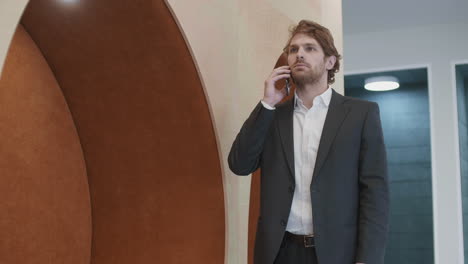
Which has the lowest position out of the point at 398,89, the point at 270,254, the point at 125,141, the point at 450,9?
the point at 270,254

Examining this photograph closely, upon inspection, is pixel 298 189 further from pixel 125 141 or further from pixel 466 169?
pixel 466 169

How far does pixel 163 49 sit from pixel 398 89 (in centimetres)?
469

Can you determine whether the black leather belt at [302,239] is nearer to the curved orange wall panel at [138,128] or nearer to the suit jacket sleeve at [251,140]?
the suit jacket sleeve at [251,140]

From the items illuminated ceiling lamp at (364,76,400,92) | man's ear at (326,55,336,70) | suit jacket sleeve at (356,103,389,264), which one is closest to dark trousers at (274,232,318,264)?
suit jacket sleeve at (356,103,389,264)

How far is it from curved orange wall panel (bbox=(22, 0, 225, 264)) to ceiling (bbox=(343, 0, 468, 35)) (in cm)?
348

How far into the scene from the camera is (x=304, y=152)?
2090mm

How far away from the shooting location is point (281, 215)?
201 cm

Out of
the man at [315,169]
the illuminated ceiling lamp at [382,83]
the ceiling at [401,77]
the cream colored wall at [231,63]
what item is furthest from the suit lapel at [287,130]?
the illuminated ceiling lamp at [382,83]

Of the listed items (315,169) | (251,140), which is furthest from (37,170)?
(315,169)

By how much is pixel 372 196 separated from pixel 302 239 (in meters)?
0.25

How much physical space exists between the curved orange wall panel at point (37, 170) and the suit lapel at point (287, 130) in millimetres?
895

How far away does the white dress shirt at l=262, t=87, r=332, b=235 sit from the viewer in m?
2.01

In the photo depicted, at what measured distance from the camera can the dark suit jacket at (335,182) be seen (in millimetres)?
1944

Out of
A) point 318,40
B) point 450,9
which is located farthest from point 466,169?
point 318,40
